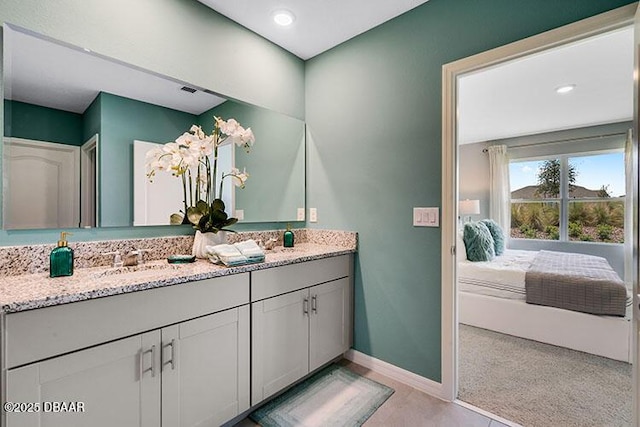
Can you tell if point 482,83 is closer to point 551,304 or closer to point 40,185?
point 551,304

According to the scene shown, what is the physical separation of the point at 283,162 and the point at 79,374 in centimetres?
179

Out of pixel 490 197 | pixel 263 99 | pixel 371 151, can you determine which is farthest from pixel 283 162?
pixel 490 197

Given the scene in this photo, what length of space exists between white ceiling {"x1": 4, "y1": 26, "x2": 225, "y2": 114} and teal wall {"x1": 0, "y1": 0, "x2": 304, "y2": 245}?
5cm

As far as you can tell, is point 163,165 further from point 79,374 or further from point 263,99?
point 79,374

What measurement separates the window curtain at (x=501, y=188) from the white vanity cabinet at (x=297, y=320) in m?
4.26

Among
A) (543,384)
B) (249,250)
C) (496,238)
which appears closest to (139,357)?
(249,250)

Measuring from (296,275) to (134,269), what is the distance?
0.85 metres

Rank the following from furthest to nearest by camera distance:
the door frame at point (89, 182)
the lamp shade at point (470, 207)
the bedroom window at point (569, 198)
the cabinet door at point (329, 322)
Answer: the lamp shade at point (470, 207) < the bedroom window at point (569, 198) < the cabinet door at point (329, 322) < the door frame at point (89, 182)

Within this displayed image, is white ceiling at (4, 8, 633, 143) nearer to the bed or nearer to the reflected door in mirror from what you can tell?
the reflected door in mirror

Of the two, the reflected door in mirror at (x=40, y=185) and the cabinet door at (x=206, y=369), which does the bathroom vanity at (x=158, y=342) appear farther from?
the reflected door in mirror at (x=40, y=185)

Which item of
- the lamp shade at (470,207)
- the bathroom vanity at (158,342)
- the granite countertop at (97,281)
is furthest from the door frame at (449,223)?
the lamp shade at (470,207)

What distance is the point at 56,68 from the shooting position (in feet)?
4.72

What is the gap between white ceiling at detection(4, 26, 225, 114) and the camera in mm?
1337

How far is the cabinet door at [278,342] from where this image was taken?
1634 millimetres
